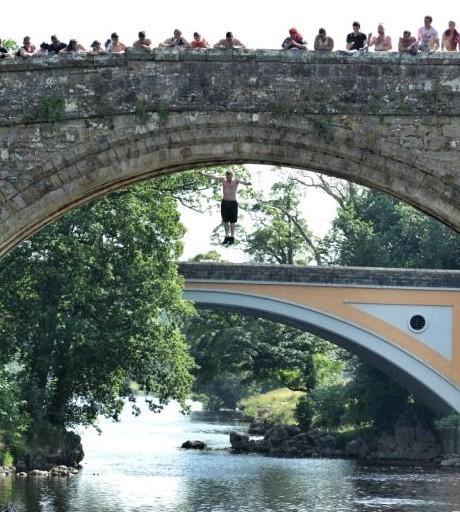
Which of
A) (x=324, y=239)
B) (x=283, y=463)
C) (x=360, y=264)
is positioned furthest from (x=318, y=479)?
(x=324, y=239)

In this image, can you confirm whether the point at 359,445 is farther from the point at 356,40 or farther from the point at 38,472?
the point at 356,40

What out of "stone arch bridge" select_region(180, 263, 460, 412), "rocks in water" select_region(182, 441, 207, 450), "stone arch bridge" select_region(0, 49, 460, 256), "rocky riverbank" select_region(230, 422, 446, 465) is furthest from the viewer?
"rocks in water" select_region(182, 441, 207, 450)

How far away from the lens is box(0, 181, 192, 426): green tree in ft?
99.8

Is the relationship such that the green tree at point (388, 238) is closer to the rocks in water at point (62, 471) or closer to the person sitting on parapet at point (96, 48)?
the rocks in water at point (62, 471)

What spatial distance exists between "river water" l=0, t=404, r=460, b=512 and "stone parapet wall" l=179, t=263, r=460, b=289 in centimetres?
469

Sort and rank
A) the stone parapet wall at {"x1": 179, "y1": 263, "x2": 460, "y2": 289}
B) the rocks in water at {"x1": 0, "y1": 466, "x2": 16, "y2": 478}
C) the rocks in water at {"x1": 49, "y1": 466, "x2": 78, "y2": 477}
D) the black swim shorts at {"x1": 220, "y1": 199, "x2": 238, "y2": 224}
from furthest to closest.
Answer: the stone parapet wall at {"x1": 179, "y1": 263, "x2": 460, "y2": 289} < the rocks in water at {"x1": 49, "y1": 466, "x2": 78, "y2": 477} < the rocks in water at {"x1": 0, "y1": 466, "x2": 16, "y2": 478} < the black swim shorts at {"x1": 220, "y1": 199, "x2": 238, "y2": 224}

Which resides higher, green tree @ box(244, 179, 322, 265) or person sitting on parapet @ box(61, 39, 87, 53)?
green tree @ box(244, 179, 322, 265)

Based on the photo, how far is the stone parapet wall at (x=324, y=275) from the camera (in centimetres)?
3703

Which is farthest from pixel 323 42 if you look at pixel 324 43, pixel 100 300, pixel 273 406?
pixel 273 406

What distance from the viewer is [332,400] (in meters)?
43.0

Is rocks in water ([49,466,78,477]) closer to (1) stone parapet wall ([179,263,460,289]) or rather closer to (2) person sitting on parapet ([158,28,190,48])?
(1) stone parapet wall ([179,263,460,289])

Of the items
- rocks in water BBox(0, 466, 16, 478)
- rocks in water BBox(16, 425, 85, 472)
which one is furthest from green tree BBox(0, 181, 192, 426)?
rocks in water BBox(0, 466, 16, 478)

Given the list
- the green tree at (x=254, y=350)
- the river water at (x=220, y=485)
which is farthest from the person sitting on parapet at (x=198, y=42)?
the green tree at (x=254, y=350)

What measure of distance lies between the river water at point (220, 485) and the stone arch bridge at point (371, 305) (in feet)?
9.80
